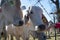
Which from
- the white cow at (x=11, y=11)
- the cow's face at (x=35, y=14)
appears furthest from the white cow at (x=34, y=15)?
the white cow at (x=11, y=11)

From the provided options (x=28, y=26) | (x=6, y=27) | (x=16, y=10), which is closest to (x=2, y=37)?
(x=6, y=27)

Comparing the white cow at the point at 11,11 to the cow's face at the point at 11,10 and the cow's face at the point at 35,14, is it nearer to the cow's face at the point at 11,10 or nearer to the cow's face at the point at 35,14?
the cow's face at the point at 11,10

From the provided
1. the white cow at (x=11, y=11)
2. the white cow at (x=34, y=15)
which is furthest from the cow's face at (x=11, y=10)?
the white cow at (x=34, y=15)

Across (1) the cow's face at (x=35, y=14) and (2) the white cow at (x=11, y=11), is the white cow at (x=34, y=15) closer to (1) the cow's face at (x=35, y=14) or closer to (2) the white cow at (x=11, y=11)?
(1) the cow's face at (x=35, y=14)

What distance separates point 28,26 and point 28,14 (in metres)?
0.43

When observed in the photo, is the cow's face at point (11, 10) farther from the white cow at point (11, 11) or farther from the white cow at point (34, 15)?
the white cow at point (34, 15)

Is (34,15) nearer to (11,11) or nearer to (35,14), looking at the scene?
(35,14)

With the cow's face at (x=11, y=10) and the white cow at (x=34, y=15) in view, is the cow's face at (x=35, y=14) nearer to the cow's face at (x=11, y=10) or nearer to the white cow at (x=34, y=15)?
the white cow at (x=34, y=15)

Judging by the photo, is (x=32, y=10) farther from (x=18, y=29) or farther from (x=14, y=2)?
(x=18, y=29)

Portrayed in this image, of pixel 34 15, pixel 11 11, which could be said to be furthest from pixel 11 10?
pixel 34 15

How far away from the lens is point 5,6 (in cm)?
377

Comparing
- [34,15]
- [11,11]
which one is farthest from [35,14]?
[11,11]

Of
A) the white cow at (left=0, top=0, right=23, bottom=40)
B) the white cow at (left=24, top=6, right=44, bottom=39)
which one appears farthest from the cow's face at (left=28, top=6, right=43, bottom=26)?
the white cow at (left=0, top=0, right=23, bottom=40)

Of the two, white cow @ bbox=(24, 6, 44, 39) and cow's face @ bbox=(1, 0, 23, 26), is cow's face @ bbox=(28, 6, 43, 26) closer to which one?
white cow @ bbox=(24, 6, 44, 39)
